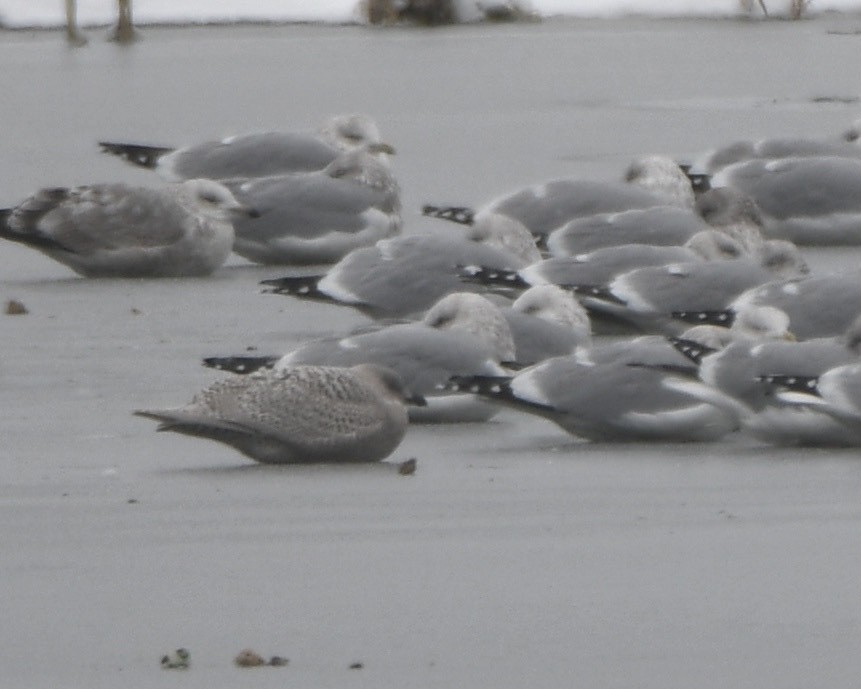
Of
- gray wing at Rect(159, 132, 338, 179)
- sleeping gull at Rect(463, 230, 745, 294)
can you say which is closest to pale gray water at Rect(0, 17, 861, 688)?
sleeping gull at Rect(463, 230, 745, 294)

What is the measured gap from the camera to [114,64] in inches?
1147

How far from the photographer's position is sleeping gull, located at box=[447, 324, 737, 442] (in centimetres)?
784

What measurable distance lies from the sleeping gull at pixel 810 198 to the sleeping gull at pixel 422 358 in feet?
17.7

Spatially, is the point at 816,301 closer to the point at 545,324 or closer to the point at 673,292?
the point at 673,292

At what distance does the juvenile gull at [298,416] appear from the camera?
24.0 ft

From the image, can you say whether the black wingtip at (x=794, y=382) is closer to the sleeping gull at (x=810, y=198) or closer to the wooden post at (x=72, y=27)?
the sleeping gull at (x=810, y=198)

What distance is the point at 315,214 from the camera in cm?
1286

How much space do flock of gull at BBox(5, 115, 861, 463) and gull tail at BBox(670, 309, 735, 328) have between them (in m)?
0.01

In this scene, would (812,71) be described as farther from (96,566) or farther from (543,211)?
(96,566)

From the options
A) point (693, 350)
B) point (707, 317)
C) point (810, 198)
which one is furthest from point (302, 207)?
point (693, 350)

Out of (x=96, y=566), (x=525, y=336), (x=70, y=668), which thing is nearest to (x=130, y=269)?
(x=525, y=336)

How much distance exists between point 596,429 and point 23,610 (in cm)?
269

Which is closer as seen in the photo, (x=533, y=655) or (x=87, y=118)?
(x=533, y=655)

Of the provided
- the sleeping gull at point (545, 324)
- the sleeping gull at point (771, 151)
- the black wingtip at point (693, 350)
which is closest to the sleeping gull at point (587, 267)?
the sleeping gull at point (545, 324)
